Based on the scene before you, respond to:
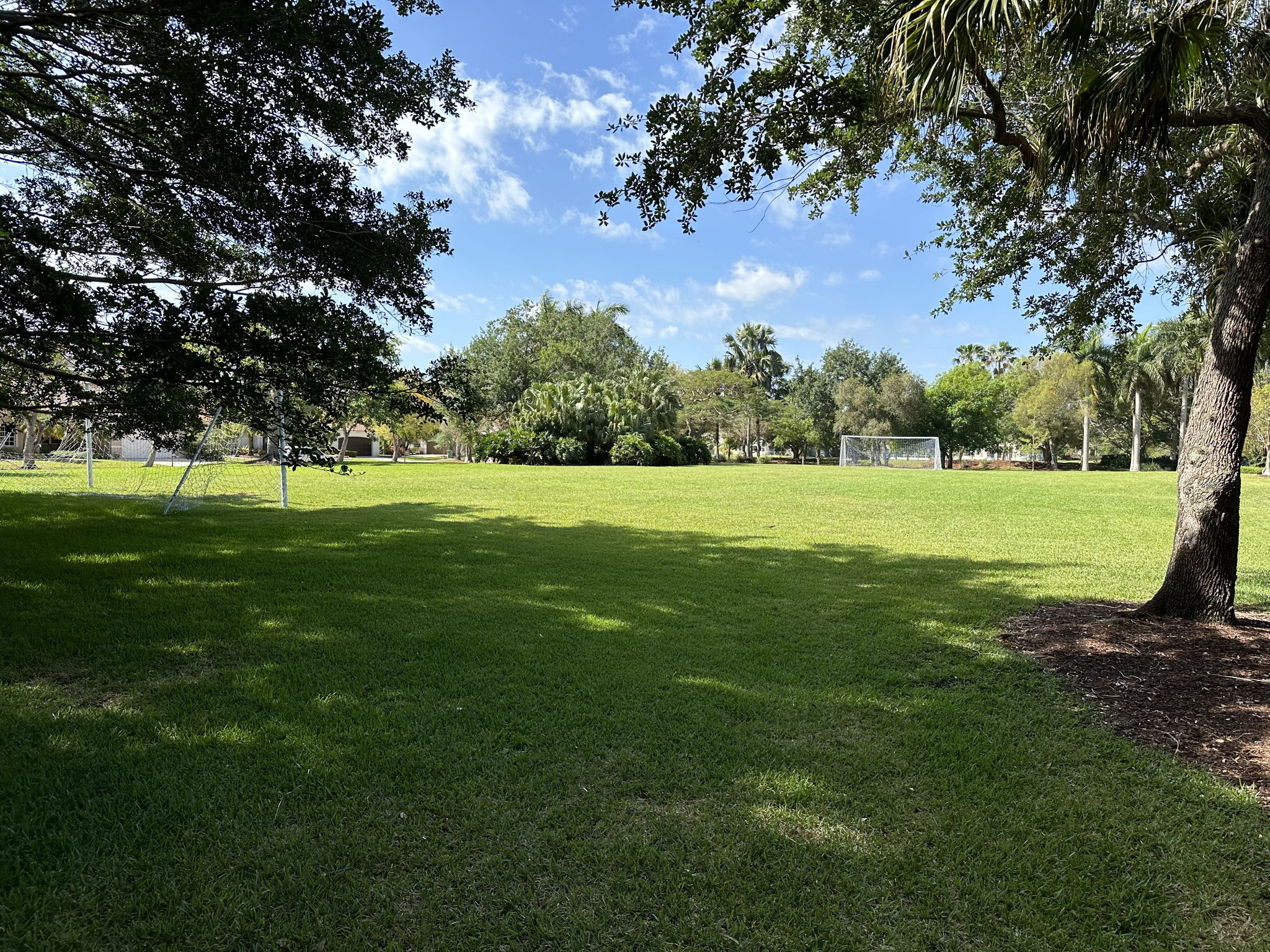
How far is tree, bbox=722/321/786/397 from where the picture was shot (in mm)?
74812

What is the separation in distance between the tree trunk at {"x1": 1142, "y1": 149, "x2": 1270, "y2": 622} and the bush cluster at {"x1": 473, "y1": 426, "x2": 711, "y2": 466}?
27.7m

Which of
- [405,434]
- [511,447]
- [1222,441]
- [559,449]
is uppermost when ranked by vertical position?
[405,434]

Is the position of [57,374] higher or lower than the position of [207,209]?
lower

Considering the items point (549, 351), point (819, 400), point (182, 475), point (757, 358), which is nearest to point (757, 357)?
point (757, 358)

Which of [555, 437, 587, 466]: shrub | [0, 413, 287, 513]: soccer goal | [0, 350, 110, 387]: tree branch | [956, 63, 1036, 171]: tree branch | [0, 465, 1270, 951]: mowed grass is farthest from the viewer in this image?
[555, 437, 587, 466]: shrub

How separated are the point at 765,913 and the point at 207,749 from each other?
2645 millimetres

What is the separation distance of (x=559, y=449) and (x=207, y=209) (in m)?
26.9

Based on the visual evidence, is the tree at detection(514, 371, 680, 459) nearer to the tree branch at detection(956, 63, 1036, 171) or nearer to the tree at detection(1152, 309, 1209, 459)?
the tree at detection(1152, 309, 1209, 459)

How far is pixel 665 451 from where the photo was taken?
34.4 m

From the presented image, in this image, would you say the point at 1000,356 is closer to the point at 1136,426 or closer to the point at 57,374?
the point at 1136,426

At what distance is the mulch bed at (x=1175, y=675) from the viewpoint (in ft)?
10.9

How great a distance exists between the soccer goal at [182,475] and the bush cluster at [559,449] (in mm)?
13460

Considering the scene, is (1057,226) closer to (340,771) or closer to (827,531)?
(827,531)

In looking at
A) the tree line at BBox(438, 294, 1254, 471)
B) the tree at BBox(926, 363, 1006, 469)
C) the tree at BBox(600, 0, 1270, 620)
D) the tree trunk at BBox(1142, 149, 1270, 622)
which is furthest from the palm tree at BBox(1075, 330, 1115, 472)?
the tree trunk at BBox(1142, 149, 1270, 622)
